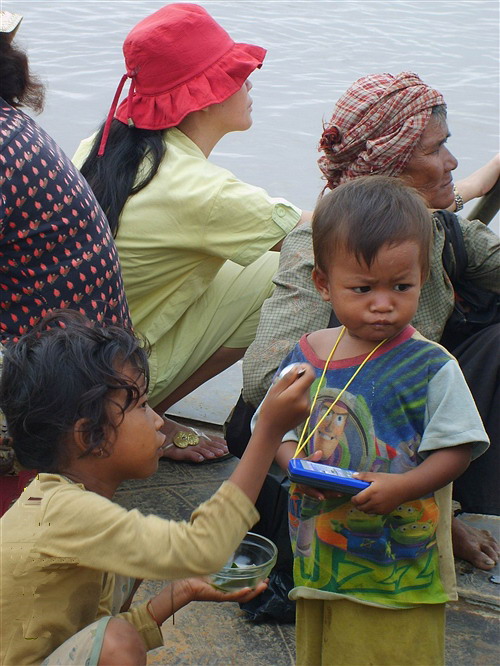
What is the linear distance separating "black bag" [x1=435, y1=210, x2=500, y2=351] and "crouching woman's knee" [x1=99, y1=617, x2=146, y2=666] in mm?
1188

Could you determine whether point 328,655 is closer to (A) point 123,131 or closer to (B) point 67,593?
(B) point 67,593

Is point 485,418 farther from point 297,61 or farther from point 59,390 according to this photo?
point 297,61

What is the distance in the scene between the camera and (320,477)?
1.80m

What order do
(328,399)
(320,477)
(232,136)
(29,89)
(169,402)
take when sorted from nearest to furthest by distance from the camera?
1. (320,477)
2. (328,399)
3. (29,89)
4. (169,402)
5. (232,136)

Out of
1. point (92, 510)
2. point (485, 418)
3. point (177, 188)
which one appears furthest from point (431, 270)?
point (92, 510)

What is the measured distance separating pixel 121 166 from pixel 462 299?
1.17 m

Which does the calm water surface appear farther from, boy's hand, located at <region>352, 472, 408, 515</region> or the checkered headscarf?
boy's hand, located at <region>352, 472, 408, 515</region>

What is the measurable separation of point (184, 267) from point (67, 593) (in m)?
1.55

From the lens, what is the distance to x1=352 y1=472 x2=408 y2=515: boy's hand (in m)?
1.81

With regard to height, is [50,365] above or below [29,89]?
below

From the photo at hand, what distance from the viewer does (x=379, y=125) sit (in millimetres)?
2660

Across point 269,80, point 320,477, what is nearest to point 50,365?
point 320,477

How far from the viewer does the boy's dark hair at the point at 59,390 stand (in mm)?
1844

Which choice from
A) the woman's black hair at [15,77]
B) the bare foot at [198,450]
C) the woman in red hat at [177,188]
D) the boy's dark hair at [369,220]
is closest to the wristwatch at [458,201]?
the woman in red hat at [177,188]
